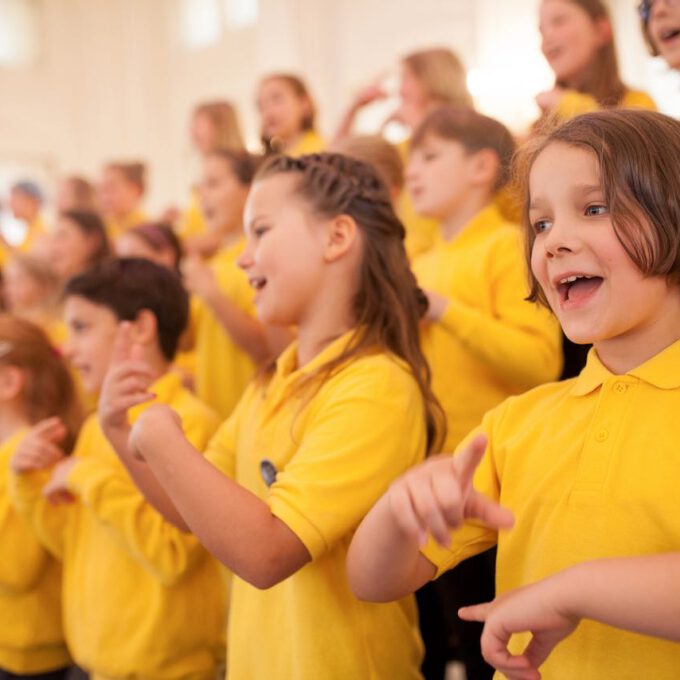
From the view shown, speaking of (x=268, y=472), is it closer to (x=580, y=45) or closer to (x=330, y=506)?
(x=330, y=506)

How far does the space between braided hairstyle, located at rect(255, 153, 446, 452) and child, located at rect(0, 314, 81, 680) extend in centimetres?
101

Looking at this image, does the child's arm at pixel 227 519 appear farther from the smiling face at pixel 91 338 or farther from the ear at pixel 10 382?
the ear at pixel 10 382

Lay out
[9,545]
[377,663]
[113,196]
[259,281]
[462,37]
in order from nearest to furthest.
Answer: [377,663] → [259,281] → [9,545] → [113,196] → [462,37]

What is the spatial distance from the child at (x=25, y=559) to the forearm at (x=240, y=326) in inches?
19.0

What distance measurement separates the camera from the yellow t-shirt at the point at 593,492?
3.46ft

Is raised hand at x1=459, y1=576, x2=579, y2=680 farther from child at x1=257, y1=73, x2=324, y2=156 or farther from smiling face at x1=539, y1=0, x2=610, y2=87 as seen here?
child at x1=257, y1=73, x2=324, y2=156

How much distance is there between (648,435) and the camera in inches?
42.4

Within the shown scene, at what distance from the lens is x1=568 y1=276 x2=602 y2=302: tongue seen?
1127mm

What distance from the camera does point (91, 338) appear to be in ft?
7.34

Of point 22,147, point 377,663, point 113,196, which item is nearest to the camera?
point 377,663

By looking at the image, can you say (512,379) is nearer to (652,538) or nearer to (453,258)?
(453,258)

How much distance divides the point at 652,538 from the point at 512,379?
947mm

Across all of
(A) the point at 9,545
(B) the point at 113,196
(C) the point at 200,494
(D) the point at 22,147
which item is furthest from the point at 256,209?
(D) the point at 22,147

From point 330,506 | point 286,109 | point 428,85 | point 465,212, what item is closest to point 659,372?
point 330,506
